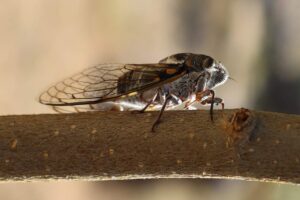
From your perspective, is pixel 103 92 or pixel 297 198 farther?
pixel 297 198

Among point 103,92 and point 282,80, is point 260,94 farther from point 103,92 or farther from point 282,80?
point 103,92

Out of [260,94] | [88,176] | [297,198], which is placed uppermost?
[88,176]

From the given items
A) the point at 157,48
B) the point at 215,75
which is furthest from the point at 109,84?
the point at 157,48

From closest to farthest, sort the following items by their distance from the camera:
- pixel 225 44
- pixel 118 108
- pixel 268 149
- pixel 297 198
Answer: pixel 268 149 → pixel 118 108 → pixel 297 198 → pixel 225 44

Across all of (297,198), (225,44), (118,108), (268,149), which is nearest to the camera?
(268,149)

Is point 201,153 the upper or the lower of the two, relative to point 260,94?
upper

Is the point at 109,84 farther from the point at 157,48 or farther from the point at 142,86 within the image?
the point at 157,48

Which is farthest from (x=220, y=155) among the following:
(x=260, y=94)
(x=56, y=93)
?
(x=260, y=94)
